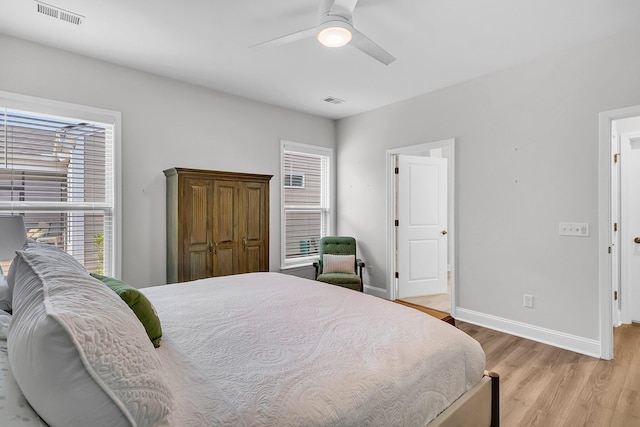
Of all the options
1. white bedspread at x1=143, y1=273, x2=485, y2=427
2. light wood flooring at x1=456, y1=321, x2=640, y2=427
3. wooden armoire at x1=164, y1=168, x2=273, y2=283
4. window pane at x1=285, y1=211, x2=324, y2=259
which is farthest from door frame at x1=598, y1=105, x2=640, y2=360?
window pane at x1=285, y1=211, x2=324, y2=259

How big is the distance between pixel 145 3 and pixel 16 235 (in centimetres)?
173

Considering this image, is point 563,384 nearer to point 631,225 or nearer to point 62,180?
point 631,225

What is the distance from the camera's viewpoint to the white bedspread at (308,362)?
1.00 metres

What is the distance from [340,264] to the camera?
14.5ft

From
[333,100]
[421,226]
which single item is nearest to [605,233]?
[421,226]

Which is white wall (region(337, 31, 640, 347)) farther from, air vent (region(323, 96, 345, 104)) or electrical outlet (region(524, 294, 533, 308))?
air vent (region(323, 96, 345, 104))

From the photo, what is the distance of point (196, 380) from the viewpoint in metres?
1.09

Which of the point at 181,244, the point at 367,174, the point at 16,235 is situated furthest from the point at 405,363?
the point at 367,174

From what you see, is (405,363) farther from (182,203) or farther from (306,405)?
(182,203)

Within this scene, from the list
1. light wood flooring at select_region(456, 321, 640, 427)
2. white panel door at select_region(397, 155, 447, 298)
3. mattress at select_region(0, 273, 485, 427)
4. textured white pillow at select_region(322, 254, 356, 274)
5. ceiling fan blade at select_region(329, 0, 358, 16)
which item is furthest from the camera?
white panel door at select_region(397, 155, 447, 298)

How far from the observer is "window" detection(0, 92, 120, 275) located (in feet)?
9.05

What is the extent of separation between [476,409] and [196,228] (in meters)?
2.84

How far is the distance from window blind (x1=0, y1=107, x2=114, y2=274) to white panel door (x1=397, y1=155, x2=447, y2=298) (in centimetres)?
351

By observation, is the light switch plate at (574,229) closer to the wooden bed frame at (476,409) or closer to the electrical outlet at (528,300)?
the electrical outlet at (528,300)
